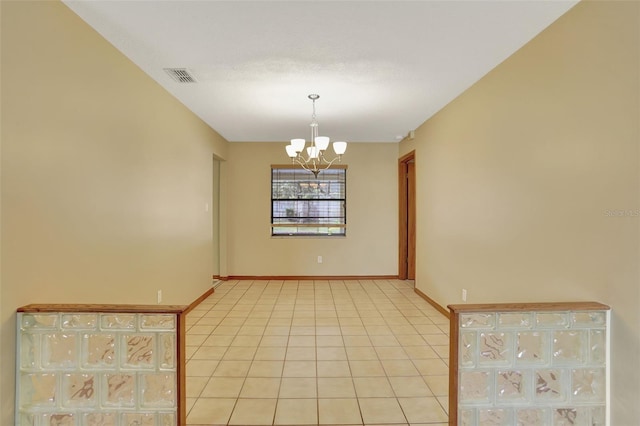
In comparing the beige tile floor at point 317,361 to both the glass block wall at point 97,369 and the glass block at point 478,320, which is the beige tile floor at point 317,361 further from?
the glass block at point 478,320

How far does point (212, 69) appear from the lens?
2.92 metres

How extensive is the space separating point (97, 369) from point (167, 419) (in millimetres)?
441

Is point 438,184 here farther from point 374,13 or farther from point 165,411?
point 165,411

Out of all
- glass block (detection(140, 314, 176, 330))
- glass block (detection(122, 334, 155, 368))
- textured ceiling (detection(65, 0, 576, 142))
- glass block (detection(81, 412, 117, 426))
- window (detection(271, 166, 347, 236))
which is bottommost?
glass block (detection(81, 412, 117, 426))

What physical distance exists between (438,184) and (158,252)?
3.29 m

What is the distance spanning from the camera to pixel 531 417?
177 cm

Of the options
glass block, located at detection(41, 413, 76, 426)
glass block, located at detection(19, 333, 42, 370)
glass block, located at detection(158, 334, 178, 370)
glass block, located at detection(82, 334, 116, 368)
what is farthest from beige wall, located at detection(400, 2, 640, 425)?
glass block, located at detection(19, 333, 42, 370)

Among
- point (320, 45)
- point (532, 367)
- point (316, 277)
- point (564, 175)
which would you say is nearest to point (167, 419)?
point (532, 367)

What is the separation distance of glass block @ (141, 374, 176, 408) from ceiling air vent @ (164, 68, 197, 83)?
2.42 m

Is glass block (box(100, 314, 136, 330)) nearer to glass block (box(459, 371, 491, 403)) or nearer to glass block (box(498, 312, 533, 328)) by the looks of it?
glass block (box(459, 371, 491, 403))

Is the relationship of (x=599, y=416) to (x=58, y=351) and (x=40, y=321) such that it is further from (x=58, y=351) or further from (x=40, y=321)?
(x=40, y=321)

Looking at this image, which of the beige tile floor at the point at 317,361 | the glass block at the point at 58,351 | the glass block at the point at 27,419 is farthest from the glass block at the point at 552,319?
the glass block at the point at 27,419

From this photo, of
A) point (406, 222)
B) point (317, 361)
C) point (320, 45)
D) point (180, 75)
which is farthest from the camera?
point (406, 222)

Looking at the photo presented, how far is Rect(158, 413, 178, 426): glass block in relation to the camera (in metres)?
1.74
